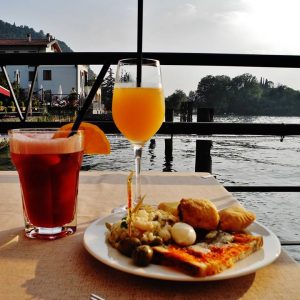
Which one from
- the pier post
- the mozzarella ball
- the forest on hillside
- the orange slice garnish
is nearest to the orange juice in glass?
the orange slice garnish

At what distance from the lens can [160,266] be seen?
50 cm

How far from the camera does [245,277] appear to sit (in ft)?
1.64

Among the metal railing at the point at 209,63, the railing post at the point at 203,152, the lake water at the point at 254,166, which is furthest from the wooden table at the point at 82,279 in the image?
the railing post at the point at 203,152

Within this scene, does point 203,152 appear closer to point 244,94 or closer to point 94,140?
point 244,94

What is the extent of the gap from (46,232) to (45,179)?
9 cm

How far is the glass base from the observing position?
0.66 m

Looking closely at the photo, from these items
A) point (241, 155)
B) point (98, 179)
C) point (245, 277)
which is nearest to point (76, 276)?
point (245, 277)

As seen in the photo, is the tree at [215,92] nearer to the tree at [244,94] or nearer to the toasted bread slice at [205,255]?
the tree at [244,94]

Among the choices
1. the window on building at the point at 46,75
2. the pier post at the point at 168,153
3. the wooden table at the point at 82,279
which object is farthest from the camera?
the window on building at the point at 46,75

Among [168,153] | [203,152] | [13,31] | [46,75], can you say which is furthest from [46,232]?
[13,31]

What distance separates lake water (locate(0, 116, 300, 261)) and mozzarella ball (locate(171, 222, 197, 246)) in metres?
1.29

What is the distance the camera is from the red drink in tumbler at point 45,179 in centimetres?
67

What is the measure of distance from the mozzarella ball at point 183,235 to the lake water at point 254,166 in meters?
1.29

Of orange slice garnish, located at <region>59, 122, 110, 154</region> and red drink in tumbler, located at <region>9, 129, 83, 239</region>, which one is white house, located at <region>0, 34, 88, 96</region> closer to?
orange slice garnish, located at <region>59, 122, 110, 154</region>
